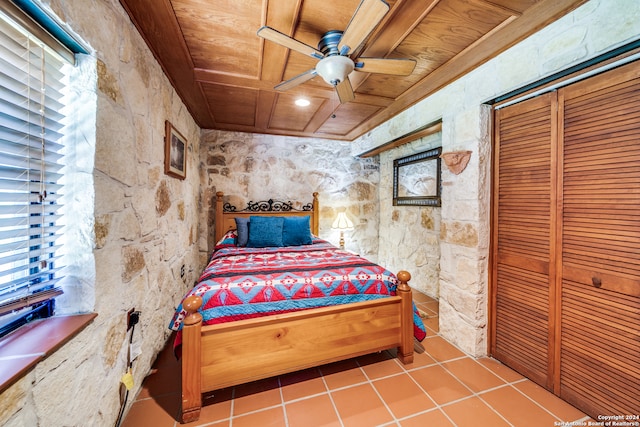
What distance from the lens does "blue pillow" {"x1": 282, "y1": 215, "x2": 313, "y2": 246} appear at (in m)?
2.95

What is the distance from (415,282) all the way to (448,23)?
2.98m

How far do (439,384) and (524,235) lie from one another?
1198 millimetres

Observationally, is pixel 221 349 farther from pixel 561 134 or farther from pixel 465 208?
pixel 561 134

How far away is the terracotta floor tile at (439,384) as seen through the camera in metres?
1.54

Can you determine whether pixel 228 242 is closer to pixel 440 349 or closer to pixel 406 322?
pixel 406 322

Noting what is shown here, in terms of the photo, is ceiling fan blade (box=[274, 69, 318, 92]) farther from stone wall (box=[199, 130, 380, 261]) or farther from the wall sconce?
the wall sconce

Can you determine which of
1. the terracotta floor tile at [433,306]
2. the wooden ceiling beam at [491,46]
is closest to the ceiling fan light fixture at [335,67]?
the wooden ceiling beam at [491,46]

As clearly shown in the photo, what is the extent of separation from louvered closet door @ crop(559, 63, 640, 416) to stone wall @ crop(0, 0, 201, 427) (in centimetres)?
253

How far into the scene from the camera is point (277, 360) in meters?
1.54

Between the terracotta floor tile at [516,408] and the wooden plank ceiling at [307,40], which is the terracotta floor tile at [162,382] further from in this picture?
the wooden plank ceiling at [307,40]

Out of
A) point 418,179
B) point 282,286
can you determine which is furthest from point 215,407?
point 418,179

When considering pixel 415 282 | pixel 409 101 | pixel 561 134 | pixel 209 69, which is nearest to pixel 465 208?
pixel 561 134

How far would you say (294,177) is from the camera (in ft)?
12.4

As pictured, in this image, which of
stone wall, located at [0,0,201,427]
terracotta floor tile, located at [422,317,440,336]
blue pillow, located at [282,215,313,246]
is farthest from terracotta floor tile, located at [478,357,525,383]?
stone wall, located at [0,0,201,427]
